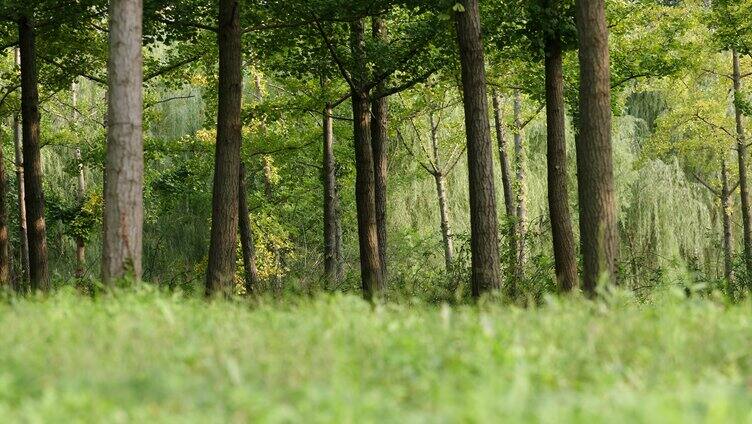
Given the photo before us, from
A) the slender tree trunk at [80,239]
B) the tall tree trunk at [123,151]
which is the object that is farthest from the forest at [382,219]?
the slender tree trunk at [80,239]

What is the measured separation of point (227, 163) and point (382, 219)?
758 centimetres

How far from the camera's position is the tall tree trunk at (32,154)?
2048 centimetres

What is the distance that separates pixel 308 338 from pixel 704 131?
27.7 m

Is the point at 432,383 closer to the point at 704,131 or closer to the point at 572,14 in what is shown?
the point at 572,14

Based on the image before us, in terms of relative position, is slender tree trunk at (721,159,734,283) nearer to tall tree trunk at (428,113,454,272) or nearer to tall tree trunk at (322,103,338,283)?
tall tree trunk at (428,113,454,272)

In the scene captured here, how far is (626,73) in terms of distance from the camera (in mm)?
23094

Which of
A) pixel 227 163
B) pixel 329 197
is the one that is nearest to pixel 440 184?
pixel 329 197

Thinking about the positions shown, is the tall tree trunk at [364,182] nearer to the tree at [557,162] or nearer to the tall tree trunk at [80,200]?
the tree at [557,162]

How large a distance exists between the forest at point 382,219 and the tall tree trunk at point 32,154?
0.16 ft

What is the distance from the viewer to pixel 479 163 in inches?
611

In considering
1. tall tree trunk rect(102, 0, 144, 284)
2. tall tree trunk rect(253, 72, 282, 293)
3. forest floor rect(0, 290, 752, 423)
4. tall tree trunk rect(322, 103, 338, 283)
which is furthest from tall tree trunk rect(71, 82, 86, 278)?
forest floor rect(0, 290, 752, 423)

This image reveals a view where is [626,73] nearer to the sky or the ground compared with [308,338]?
nearer to the sky

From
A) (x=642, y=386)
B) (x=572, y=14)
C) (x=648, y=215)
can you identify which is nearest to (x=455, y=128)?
(x=648, y=215)

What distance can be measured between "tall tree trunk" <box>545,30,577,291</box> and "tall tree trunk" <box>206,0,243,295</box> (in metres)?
5.15
